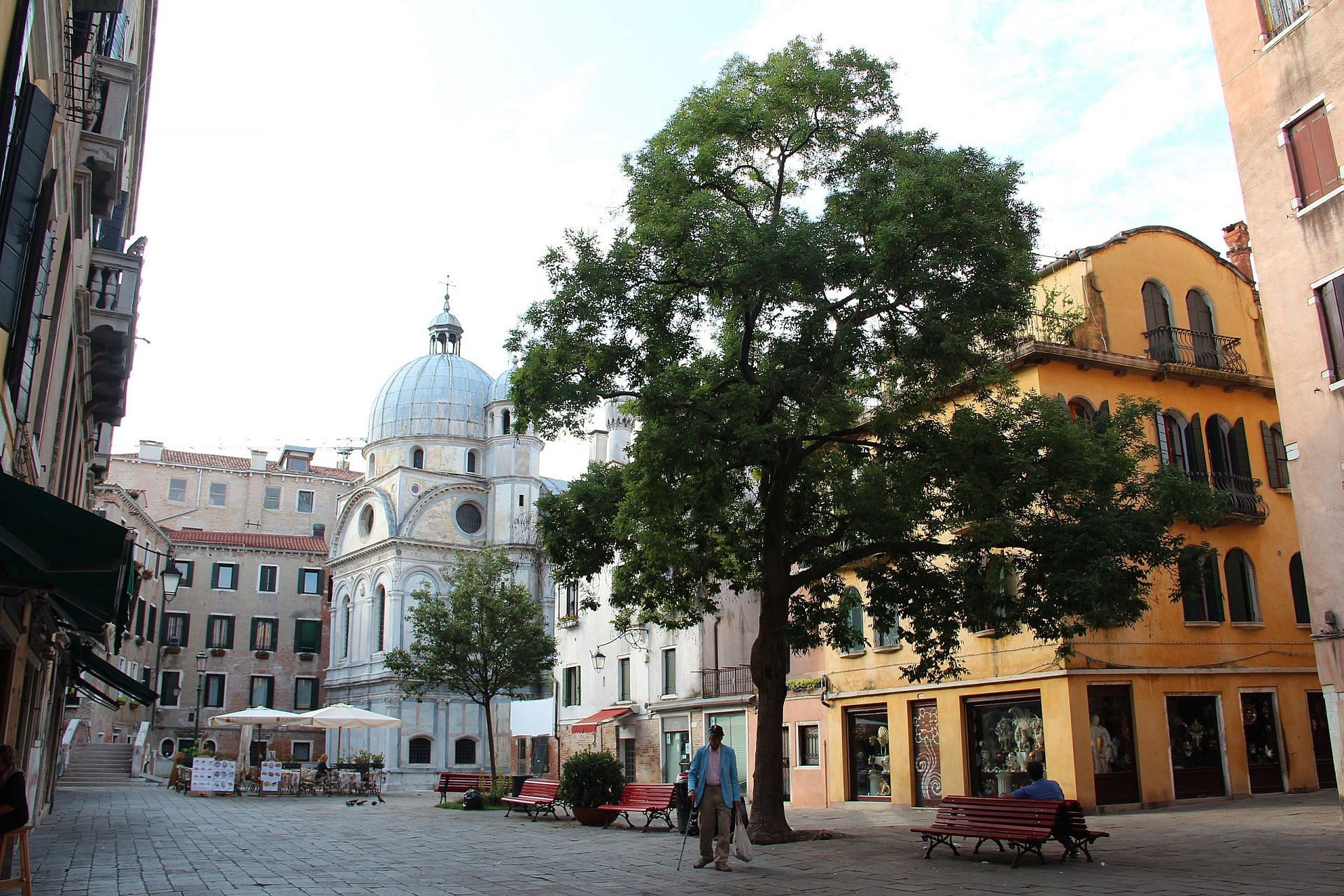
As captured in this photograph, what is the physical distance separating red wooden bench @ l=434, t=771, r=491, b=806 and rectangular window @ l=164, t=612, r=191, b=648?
101 feet

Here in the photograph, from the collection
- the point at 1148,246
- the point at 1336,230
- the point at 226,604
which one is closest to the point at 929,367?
the point at 1336,230

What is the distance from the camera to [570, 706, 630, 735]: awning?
1326 inches

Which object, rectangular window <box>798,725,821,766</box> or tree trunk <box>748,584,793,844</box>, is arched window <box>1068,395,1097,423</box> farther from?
rectangular window <box>798,725,821,766</box>

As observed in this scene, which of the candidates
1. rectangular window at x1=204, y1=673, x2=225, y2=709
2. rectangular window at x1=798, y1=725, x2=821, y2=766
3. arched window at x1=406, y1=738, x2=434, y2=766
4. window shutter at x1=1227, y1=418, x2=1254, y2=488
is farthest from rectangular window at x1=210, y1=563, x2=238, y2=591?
window shutter at x1=1227, y1=418, x2=1254, y2=488

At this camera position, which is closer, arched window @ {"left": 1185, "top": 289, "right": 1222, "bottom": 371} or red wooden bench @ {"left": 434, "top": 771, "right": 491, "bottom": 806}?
arched window @ {"left": 1185, "top": 289, "right": 1222, "bottom": 371}

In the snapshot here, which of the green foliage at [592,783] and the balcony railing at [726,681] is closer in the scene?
the green foliage at [592,783]

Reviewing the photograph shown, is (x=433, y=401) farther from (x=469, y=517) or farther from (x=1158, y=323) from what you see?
(x=1158, y=323)

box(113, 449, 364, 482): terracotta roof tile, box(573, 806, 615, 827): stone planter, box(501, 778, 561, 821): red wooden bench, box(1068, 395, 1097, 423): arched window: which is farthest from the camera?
box(113, 449, 364, 482): terracotta roof tile

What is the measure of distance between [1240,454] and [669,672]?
1655 centimetres

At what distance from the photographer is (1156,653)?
821 inches

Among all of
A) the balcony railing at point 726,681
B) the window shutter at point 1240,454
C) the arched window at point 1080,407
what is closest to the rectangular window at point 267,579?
the balcony railing at point 726,681

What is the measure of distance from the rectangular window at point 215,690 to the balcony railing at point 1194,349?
159 ft

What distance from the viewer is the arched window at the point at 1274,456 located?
23.9m

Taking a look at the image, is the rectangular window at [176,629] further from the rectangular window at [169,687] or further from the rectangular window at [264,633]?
the rectangular window at [264,633]
